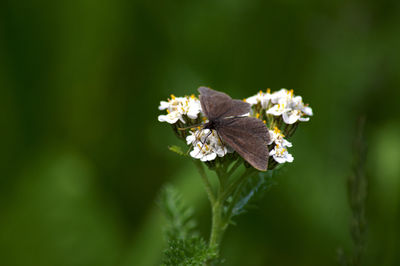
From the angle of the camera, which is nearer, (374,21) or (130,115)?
(130,115)

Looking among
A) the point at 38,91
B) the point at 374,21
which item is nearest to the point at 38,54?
the point at 38,91

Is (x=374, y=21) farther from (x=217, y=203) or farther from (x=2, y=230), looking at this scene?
(x=2, y=230)

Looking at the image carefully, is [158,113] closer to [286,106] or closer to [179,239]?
[286,106]

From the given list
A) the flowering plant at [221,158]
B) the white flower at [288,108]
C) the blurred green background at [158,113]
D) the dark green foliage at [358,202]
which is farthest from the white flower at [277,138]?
the blurred green background at [158,113]

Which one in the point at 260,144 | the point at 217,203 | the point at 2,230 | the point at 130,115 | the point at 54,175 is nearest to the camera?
the point at 260,144

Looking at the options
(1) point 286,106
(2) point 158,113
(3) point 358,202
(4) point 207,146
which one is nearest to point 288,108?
(1) point 286,106

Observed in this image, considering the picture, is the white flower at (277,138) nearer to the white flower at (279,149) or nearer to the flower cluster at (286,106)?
the white flower at (279,149)
